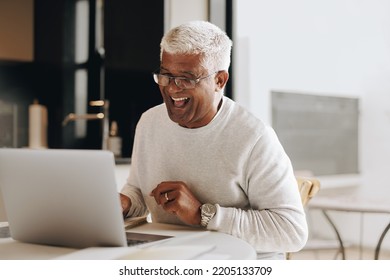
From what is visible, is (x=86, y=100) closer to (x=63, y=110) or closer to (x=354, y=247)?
(x=63, y=110)

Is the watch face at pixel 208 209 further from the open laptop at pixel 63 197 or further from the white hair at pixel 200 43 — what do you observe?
the white hair at pixel 200 43

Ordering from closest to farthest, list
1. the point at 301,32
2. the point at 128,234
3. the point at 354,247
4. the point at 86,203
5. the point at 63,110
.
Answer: the point at 86,203 → the point at 128,234 → the point at 63,110 → the point at 301,32 → the point at 354,247

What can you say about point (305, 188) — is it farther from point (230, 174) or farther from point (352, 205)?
point (352, 205)

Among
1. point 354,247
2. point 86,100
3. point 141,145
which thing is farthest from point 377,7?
point 141,145

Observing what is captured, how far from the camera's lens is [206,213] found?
1252 millimetres

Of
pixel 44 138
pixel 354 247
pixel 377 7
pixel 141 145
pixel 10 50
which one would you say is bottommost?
pixel 354 247

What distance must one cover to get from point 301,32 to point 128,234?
2420mm

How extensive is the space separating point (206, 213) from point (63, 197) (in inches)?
12.9

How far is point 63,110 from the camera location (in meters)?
3.07

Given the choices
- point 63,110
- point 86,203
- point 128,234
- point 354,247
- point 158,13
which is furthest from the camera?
point 354,247

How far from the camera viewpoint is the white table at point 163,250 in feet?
3.41

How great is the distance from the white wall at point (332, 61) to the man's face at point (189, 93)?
147 cm

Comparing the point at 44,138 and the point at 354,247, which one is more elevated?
the point at 44,138

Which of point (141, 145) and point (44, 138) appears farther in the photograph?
point (44, 138)
